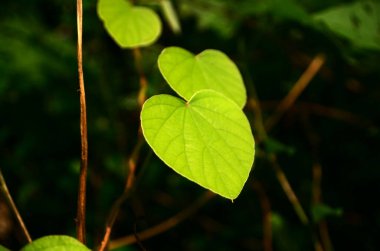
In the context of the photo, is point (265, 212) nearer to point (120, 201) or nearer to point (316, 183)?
point (316, 183)

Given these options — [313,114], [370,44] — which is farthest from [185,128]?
[313,114]

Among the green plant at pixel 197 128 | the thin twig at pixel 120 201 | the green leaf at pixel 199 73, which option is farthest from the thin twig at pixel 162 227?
the green leaf at pixel 199 73

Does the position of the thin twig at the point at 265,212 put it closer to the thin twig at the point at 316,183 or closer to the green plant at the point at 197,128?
the thin twig at the point at 316,183

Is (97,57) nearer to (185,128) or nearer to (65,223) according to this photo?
(65,223)

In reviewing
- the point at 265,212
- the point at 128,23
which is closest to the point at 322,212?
the point at 265,212

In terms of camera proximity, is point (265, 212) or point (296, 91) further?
point (296, 91)
